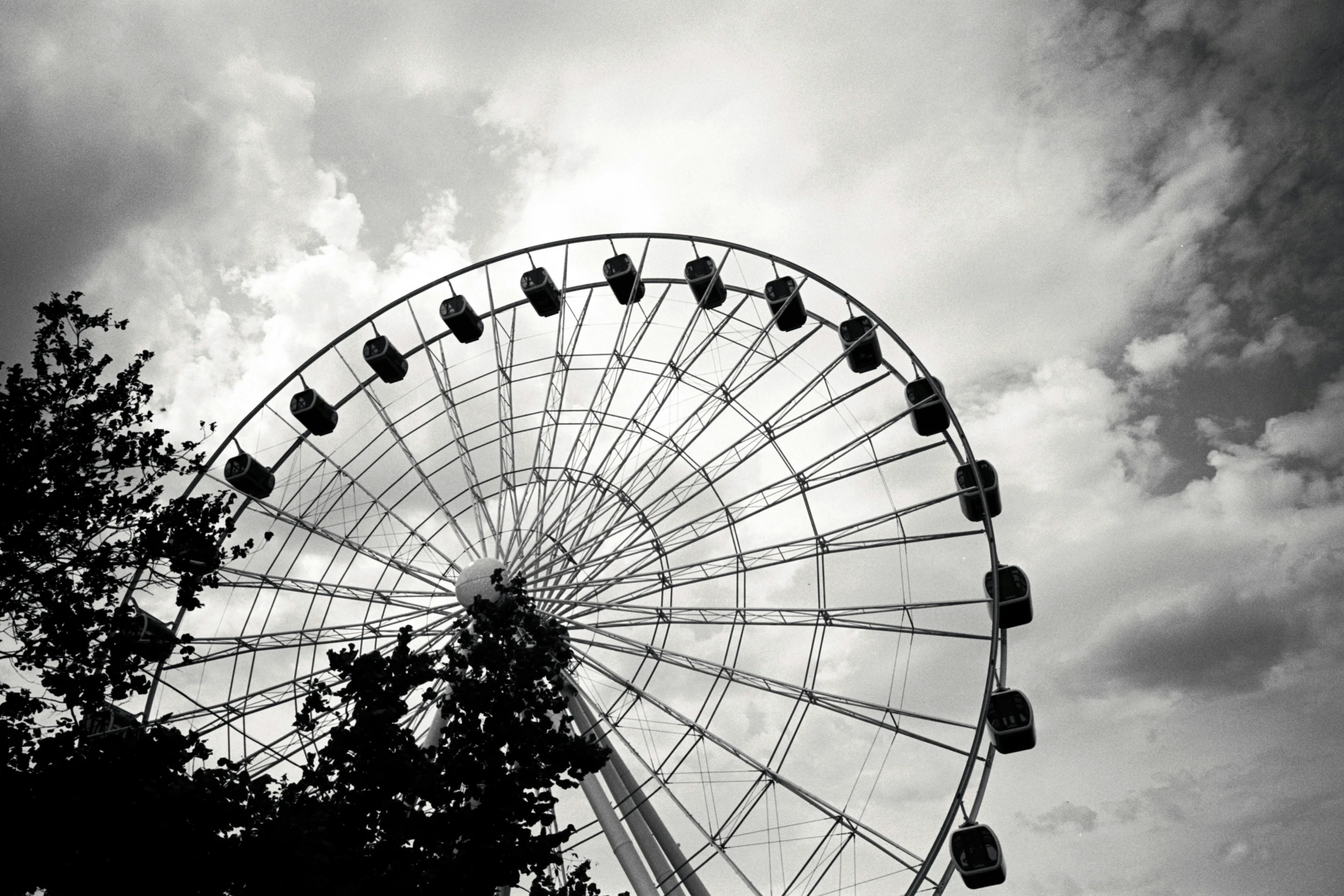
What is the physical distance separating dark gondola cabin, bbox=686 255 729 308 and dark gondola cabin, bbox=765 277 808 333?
1222mm

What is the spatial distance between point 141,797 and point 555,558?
11.7 metres

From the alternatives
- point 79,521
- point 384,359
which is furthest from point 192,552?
point 384,359

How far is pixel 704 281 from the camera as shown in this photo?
25.9m

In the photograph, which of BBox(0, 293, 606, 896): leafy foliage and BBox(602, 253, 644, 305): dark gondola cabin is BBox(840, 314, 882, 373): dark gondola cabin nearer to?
BBox(602, 253, 644, 305): dark gondola cabin

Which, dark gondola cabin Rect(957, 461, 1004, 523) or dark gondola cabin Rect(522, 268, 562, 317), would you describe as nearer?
dark gondola cabin Rect(957, 461, 1004, 523)

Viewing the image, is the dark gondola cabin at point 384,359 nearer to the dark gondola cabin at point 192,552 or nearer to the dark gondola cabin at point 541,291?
the dark gondola cabin at point 541,291

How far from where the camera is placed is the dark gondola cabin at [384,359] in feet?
87.3

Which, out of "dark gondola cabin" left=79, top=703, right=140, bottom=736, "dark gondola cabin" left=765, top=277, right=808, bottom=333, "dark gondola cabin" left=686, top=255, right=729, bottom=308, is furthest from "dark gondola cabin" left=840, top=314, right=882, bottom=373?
"dark gondola cabin" left=79, top=703, right=140, bottom=736

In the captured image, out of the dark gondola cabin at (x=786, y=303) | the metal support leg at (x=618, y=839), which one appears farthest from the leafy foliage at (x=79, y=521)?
the dark gondola cabin at (x=786, y=303)

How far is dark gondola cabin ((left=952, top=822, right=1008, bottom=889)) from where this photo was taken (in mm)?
18094

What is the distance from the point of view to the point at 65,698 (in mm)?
13172

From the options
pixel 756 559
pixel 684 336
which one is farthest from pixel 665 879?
pixel 684 336

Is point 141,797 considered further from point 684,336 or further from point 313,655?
point 684,336

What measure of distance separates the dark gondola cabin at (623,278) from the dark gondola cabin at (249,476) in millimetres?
10252
